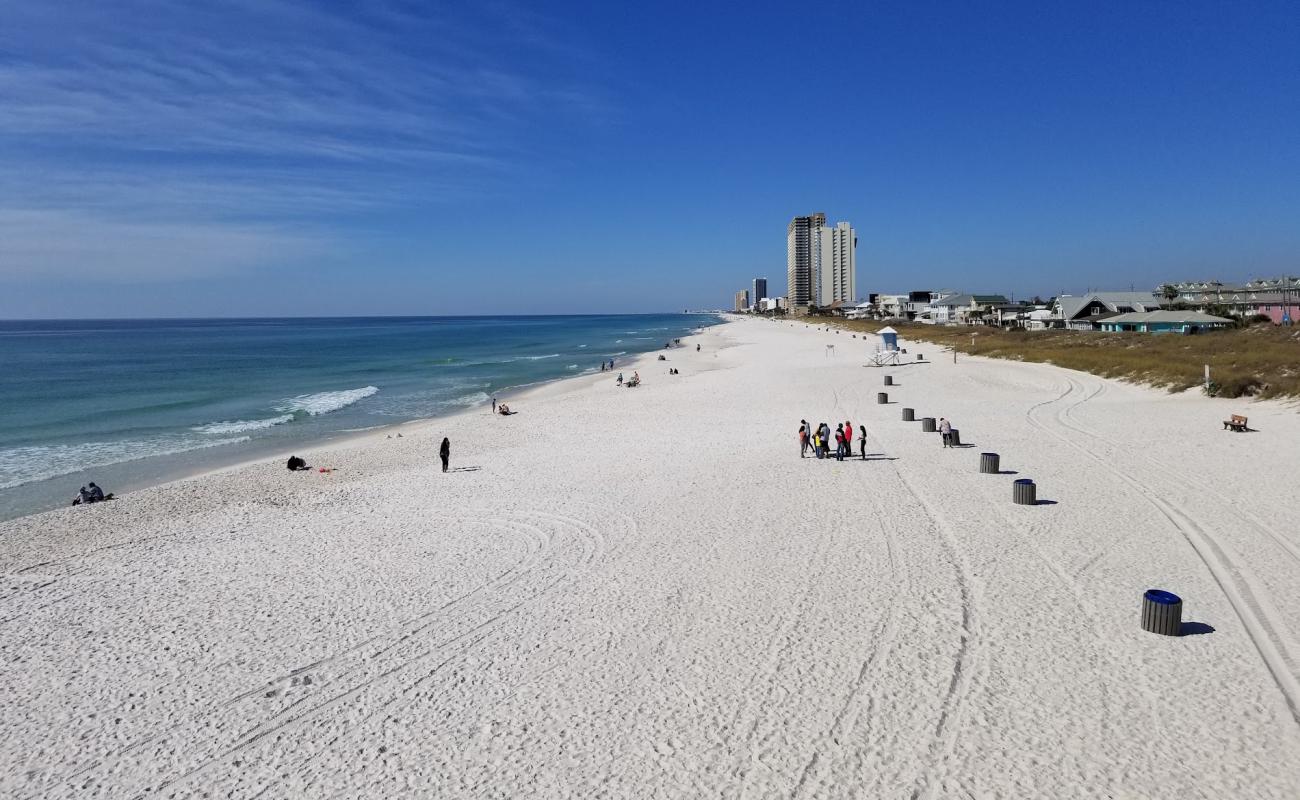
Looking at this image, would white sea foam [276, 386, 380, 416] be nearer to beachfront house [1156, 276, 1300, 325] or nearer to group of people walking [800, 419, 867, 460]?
group of people walking [800, 419, 867, 460]

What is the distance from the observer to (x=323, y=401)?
37.5 meters

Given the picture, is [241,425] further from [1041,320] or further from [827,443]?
[1041,320]

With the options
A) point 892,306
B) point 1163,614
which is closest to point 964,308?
point 892,306

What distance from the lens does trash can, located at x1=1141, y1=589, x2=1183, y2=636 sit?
822cm

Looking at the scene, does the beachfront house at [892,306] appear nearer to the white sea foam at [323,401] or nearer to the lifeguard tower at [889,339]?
the lifeguard tower at [889,339]

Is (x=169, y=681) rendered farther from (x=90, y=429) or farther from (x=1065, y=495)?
(x=90, y=429)

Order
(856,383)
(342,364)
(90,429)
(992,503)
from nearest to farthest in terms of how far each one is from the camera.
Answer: (992,503) → (90,429) → (856,383) → (342,364)

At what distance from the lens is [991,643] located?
27.4ft

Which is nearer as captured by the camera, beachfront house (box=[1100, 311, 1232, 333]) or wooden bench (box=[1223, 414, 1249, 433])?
wooden bench (box=[1223, 414, 1249, 433])

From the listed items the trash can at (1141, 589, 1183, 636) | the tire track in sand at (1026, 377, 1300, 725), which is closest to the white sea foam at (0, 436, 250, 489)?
the trash can at (1141, 589, 1183, 636)

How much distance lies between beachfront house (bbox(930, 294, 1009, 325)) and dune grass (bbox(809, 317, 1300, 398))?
3529cm

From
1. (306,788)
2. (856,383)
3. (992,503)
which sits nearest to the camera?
(306,788)

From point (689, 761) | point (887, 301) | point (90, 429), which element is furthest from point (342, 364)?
point (887, 301)

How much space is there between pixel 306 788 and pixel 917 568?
334 inches
